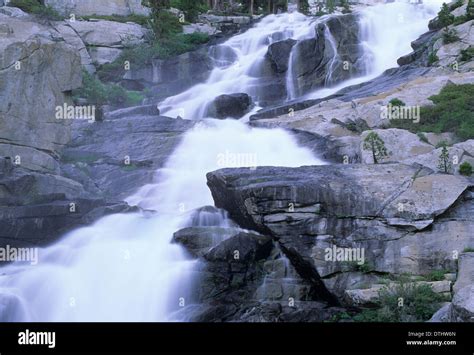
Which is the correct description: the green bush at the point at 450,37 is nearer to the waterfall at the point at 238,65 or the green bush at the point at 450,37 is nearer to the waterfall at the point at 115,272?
the waterfall at the point at 238,65

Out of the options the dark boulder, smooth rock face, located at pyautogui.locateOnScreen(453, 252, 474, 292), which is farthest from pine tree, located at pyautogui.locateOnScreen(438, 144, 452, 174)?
the dark boulder

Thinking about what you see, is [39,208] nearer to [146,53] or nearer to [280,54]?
[280,54]

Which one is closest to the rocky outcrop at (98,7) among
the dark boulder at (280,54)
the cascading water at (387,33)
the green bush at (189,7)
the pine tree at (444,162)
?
the green bush at (189,7)

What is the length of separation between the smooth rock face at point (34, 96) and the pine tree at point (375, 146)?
27.2ft

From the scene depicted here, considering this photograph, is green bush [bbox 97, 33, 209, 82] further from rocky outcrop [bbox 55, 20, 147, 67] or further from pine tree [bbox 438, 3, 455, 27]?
pine tree [bbox 438, 3, 455, 27]

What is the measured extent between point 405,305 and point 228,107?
1400 cm

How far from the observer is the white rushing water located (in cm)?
1469

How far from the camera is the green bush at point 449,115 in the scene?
20.3m

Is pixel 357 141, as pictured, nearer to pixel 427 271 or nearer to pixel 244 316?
pixel 427 271

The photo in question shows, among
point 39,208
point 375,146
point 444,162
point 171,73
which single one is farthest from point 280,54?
point 39,208

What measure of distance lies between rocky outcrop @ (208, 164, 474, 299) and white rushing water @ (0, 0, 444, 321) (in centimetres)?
214

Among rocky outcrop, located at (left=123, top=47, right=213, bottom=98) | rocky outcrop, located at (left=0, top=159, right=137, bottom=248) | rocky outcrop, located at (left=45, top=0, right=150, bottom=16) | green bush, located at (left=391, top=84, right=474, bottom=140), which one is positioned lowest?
rocky outcrop, located at (left=0, top=159, right=137, bottom=248)
